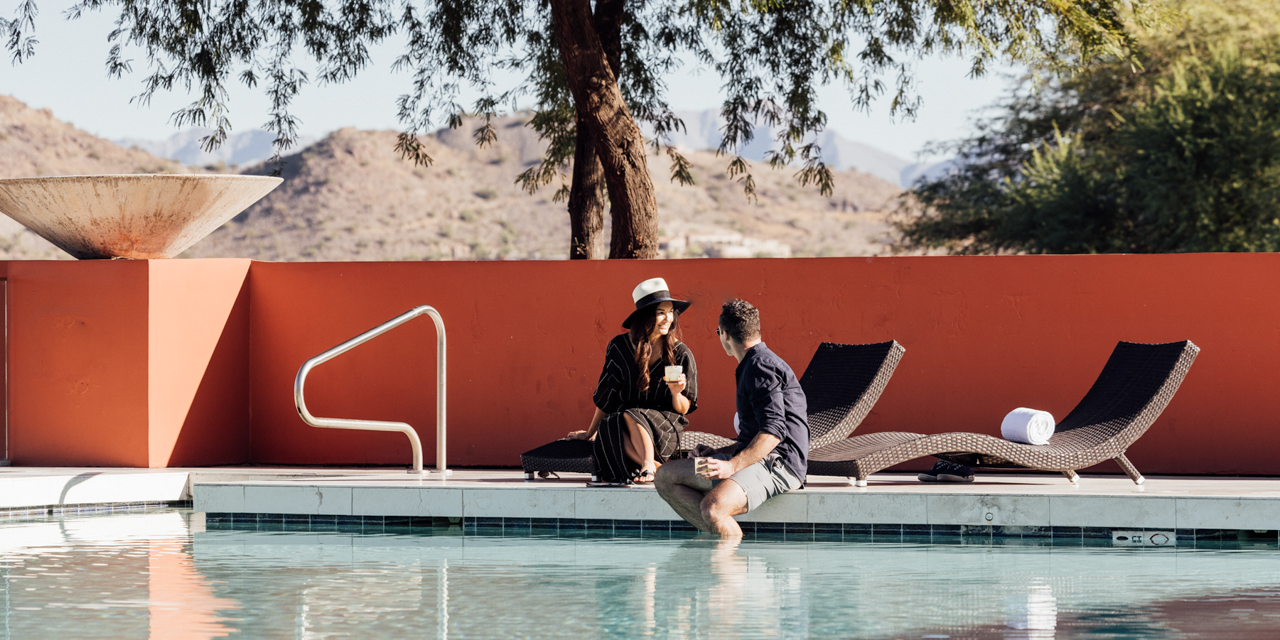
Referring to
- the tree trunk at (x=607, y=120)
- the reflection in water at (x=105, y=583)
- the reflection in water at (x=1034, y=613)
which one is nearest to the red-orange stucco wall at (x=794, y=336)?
the reflection in water at (x=105, y=583)

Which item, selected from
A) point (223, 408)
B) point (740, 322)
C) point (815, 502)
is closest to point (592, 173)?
point (223, 408)

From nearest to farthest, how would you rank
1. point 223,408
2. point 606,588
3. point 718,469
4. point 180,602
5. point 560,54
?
point 180,602
point 606,588
point 718,469
point 223,408
point 560,54

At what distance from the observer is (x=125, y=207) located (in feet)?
30.7

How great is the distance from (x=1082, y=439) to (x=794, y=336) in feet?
8.11

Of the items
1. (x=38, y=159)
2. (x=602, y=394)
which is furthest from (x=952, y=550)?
(x=38, y=159)

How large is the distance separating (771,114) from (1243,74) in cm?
1680

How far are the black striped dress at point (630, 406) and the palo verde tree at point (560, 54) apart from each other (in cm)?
681

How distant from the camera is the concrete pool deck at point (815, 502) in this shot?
6719 millimetres

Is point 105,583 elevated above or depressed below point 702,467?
below

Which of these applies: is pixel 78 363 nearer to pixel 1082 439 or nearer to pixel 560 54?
pixel 1082 439

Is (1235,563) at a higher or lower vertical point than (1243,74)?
lower

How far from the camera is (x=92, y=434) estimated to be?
9.53m

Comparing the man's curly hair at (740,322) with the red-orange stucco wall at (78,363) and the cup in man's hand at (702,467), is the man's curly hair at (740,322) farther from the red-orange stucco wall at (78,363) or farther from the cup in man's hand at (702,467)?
the red-orange stucco wall at (78,363)

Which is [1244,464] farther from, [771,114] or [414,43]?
[414,43]
